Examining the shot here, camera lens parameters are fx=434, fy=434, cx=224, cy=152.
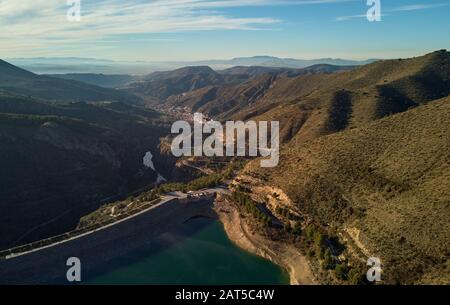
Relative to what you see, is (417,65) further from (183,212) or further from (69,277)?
(69,277)

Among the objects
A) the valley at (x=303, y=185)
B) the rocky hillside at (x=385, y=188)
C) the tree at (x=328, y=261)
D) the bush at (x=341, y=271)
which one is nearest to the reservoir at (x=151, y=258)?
the valley at (x=303, y=185)

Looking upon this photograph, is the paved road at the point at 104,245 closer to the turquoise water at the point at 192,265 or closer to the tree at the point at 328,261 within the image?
the turquoise water at the point at 192,265

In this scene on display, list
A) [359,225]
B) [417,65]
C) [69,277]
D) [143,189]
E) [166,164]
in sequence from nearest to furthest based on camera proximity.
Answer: [359,225]
[69,277]
[143,189]
[166,164]
[417,65]

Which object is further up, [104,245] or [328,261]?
[328,261]

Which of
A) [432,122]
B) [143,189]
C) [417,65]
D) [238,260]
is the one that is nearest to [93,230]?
[238,260]

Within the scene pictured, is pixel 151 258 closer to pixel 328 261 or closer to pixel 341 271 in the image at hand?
pixel 328 261

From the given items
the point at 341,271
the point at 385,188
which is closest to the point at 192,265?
the point at 341,271
